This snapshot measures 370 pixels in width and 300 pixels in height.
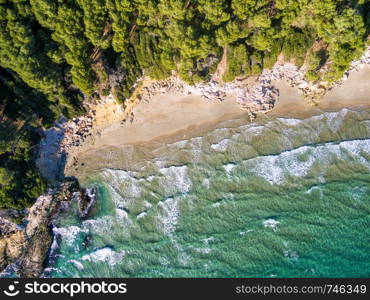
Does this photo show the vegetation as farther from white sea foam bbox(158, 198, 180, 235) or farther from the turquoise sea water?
white sea foam bbox(158, 198, 180, 235)

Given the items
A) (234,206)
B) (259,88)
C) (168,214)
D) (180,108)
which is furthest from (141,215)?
(259,88)

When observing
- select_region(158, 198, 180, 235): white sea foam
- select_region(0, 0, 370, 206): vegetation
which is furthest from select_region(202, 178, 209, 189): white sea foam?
select_region(0, 0, 370, 206): vegetation

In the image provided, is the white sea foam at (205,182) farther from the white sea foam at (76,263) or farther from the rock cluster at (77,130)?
the white sea foam at (76,263)

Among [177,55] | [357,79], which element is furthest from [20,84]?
[357,79]

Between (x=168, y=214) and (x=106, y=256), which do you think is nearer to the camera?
(x=168, y=214)

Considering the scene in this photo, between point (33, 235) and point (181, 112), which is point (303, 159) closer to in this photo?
point (181, 112)
